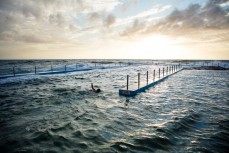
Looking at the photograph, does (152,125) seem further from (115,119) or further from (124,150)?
(124,150)

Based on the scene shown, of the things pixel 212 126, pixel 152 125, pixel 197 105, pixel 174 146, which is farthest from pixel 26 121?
pixel 197 105

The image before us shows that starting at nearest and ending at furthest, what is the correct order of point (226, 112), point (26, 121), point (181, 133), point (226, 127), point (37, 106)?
1. point (181, 133)
2. point (226, 127)
3. point (26, 121)
4. point (226, 112)
5. point (37, 106)

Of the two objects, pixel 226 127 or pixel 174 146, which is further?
pixel 226 127

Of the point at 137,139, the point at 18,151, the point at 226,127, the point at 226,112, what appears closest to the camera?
the point at 18,151

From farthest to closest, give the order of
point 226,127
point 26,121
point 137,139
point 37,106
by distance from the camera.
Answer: point 37,106
point 26,121
point 226,127
point 137,139

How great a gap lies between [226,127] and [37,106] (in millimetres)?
9888

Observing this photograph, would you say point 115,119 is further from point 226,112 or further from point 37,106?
point 226,112

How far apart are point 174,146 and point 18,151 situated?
4.87 m

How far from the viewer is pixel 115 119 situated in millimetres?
7266

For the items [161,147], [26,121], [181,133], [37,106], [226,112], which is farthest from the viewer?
[37,106]

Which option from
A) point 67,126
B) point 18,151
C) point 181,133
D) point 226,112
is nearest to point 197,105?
point 226,112

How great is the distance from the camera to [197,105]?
9633 millimetres

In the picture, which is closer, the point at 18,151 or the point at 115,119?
the point at 18,151

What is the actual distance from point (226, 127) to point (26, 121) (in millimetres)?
8756
